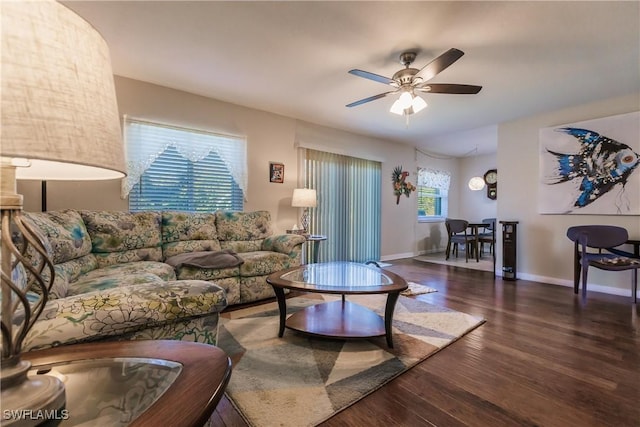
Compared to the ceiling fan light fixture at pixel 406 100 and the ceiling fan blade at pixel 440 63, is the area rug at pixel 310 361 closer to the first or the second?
the ceiling fan light fixture at pixel 406 100

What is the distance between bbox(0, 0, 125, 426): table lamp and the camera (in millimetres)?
417

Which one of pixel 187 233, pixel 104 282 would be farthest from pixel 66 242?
pixel 187 233

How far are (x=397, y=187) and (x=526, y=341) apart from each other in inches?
154

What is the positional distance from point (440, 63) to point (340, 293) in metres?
1.78

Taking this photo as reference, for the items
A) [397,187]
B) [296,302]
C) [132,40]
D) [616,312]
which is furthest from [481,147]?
[132,40]

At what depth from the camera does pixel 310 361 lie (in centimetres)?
180

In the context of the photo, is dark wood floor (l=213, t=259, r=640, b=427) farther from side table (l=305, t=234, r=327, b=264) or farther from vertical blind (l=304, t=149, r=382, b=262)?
vertical blind (l=304, t=149, r=382, b=262)

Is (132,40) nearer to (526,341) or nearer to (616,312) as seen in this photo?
(526,341)

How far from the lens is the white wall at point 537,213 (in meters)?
3.41

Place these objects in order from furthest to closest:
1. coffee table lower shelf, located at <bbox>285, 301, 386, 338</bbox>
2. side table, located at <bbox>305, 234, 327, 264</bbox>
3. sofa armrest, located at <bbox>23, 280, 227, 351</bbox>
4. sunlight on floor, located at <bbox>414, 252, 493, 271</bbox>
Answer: sunlight on floor, located at <bbox>414, 252, 493, 271</bbox>
side table, located at <bbox>305, 234, 327, 264</bbox>
coffee table lower shelf, located at <bbox>285, 301, 386, 338</bbox>
sofa armrest, located at <bbox>23, 280, 227, 351</bbox>

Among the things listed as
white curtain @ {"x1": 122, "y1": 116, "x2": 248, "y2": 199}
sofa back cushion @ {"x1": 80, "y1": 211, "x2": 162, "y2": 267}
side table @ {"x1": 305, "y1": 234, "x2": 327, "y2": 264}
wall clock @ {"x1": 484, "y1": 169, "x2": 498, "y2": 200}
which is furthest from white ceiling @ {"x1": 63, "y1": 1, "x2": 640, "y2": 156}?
wall clock @ {"x1": 484, "y1": 169, "x2": 498, "y2": 200}

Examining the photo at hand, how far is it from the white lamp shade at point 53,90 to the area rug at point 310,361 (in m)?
1.35

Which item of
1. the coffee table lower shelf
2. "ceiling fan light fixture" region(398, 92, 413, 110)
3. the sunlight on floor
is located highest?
"ceiling fan light fixture" region(398, 92, 413, 110)

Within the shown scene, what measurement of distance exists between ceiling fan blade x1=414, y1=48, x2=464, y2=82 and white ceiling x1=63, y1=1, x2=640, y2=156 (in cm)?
26
